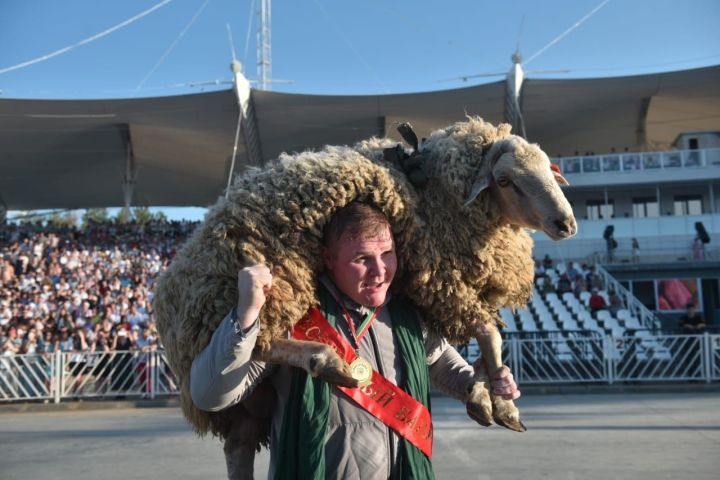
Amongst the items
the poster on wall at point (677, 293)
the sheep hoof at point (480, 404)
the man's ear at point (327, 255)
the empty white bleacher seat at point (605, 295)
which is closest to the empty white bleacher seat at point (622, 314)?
the empty white bleacher seat at point (605, 295)

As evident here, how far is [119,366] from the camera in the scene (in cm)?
1208

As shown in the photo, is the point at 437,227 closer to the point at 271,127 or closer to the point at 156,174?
the point at 271,127

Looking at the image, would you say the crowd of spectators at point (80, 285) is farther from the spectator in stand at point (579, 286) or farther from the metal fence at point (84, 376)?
the spectator in stand at point (579, 286)

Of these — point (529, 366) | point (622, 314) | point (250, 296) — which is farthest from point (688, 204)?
point (250, 296)

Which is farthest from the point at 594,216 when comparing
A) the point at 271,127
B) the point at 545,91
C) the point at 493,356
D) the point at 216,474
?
the point at 493,356

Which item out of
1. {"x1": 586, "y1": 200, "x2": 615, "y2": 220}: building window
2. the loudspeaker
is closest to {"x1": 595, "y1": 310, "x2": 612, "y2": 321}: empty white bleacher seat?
the loudspeaker

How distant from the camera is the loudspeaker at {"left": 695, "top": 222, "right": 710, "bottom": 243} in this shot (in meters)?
22.0

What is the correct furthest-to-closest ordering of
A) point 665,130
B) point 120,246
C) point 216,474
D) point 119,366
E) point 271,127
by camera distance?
point 665,130
point 271,127
point 120,246
point 119,366
point 216,474

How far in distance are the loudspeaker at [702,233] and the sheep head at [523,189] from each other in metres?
22.9

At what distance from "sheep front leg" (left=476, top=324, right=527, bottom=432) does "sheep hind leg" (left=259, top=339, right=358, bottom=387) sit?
1.86 ft

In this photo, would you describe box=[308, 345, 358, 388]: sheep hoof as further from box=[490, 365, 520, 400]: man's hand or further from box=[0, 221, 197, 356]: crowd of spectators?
box=[0, 221, 197, 356]: crowd of spectators

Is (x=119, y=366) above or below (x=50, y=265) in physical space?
below

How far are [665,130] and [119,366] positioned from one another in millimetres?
25145

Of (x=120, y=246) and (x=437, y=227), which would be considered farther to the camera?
(x=120, y=246)
